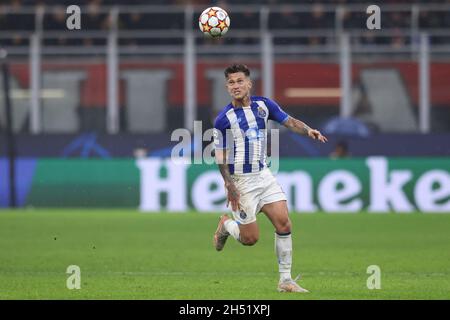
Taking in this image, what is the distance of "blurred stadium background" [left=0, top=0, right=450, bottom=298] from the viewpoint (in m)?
23.8

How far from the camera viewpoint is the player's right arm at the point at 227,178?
10828 millimetres

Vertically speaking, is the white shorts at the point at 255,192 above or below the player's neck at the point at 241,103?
below

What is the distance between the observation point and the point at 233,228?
37.1ft

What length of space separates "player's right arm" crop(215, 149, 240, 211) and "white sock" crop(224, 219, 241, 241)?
0.98 ft

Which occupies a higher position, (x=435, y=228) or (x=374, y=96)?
(x=374, y=96)

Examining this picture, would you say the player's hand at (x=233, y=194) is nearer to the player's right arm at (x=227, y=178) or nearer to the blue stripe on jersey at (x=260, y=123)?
the player's right arm at (x=227, y=178)

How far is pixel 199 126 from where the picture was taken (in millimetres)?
25125

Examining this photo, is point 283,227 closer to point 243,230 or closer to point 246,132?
point 243,230

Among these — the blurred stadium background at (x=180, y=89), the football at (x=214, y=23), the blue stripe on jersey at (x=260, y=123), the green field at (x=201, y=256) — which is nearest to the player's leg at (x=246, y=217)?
the blue stripe on jersey at (x=260, y=123)

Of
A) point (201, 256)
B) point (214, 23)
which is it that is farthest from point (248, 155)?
point (201, 256)

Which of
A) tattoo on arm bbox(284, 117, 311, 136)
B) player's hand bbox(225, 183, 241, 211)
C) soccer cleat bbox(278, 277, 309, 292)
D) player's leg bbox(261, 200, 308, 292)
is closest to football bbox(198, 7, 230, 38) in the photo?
tattoo on arm bbox(284, 117, 311, 136)

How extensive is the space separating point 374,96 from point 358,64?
93 cm
